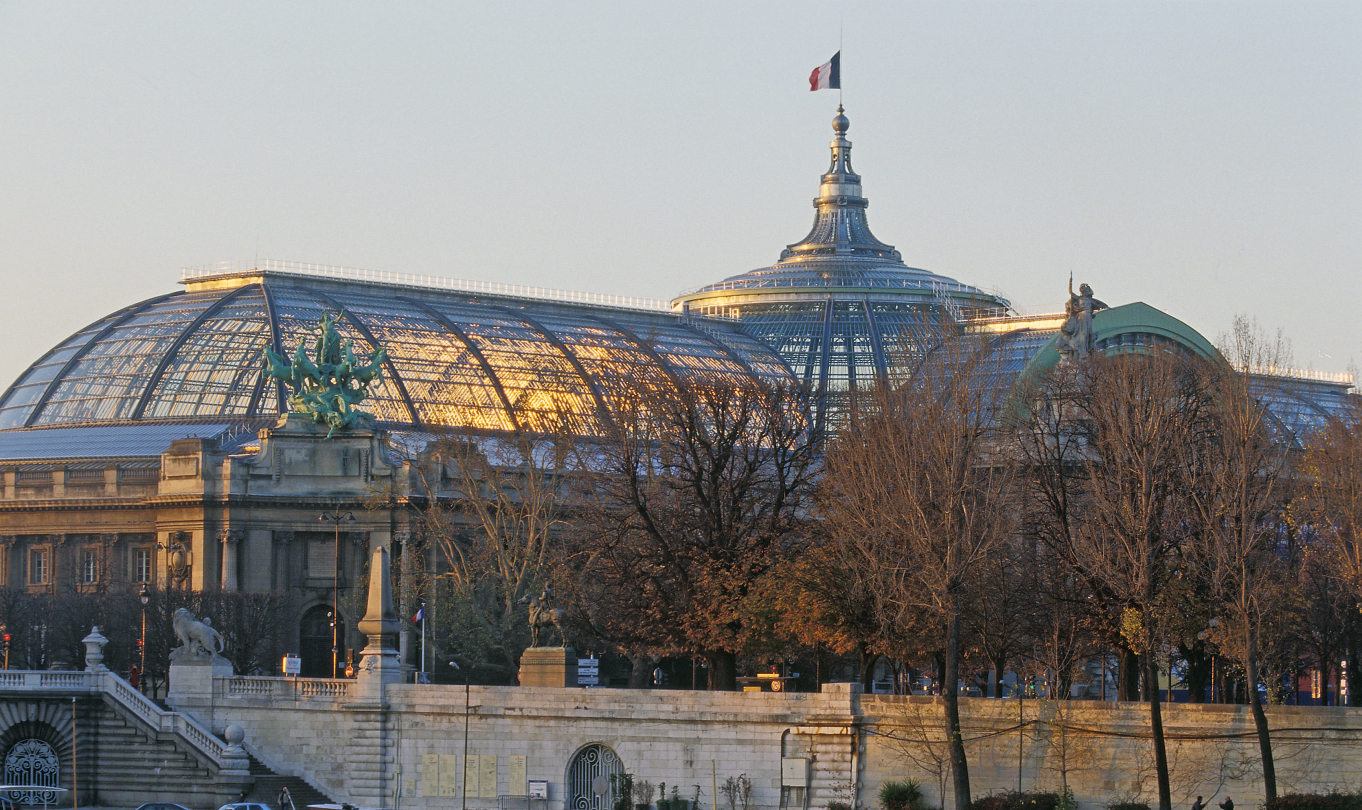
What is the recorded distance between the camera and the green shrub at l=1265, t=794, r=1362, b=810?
63.0 meters

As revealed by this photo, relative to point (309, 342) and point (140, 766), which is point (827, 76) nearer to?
point (309, 342)

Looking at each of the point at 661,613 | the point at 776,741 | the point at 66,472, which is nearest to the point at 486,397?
the point at 66,472

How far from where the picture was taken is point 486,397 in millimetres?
152500

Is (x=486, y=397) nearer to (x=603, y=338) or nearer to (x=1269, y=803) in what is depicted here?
(x=603, y=338)

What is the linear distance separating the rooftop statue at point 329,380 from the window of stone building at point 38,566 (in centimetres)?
1726

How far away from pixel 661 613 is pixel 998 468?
11840mm

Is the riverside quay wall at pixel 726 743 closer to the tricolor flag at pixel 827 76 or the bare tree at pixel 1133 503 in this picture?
the bare tree at pixel 1133 503

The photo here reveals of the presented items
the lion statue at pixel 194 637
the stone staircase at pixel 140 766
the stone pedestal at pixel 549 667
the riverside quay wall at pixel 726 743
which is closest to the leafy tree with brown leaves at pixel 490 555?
the stone pedestal at pixel 549 667

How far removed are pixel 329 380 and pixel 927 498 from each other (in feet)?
198

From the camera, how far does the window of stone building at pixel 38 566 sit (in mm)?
135500

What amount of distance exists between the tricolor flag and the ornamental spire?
2855 cm

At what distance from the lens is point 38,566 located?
13612 centimetres

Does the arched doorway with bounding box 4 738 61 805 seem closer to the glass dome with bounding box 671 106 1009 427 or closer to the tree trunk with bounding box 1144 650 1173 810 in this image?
the tree trunk with bounding box 1144 650 1173 810

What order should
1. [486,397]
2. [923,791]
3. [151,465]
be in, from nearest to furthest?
[923,791] < [151,465] < [486,397]
